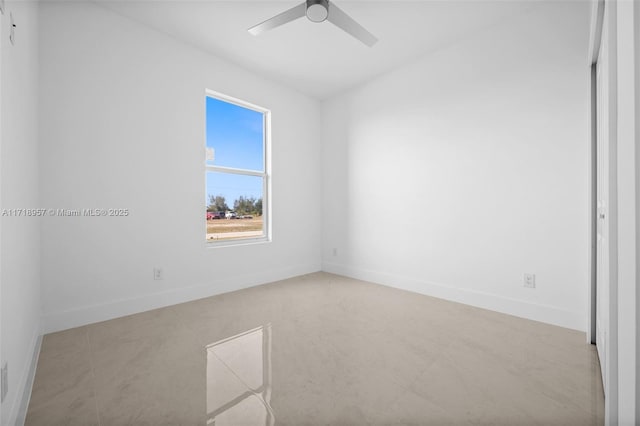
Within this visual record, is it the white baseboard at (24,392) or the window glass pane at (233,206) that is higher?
the window glass pane at (233,206)

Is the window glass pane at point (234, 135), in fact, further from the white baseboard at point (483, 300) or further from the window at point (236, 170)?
the white baseboard at point (483, 300)

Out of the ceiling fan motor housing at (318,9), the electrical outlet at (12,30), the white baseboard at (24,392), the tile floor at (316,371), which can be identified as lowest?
the tile floor at (316,371)

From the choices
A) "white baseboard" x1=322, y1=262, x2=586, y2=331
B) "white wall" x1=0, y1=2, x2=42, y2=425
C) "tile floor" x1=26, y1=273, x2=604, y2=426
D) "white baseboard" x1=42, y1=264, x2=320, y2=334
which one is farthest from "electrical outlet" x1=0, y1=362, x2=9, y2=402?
"white baseboard" x1=322, y1=262, x2=586, y2=331

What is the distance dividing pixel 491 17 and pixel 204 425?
3.78 meters

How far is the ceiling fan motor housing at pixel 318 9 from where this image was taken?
2.11 m

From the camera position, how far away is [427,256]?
3250mm

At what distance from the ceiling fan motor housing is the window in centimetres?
164

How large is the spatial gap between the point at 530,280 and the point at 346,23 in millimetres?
2774

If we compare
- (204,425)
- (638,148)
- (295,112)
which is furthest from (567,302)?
(295,112)

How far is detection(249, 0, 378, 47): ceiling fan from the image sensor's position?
2.13 m

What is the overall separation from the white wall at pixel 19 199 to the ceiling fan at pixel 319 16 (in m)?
1.58

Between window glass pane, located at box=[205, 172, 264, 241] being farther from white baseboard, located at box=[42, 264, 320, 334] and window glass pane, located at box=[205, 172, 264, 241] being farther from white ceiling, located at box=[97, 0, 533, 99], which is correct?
white ceiling, located at box=[97, 0, 533, 99]

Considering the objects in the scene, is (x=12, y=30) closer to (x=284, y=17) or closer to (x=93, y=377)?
(x=284, y=17)

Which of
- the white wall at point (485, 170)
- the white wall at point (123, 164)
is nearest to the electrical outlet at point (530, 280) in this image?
the white wall at point (485, 170)
